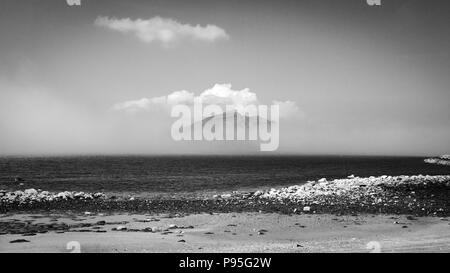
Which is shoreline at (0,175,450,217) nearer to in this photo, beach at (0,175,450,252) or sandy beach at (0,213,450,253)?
beach at (0,175,450,252)

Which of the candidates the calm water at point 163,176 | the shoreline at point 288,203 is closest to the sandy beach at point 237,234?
the shoreline at point 288,203

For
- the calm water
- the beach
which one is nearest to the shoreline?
the beach

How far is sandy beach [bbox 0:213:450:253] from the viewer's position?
12820 millimetres

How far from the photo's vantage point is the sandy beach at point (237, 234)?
12.8 m

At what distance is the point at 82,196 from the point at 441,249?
23.7 metres

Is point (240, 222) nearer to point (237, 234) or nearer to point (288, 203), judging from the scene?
point (237, 234)

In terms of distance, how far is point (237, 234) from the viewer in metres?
15.9

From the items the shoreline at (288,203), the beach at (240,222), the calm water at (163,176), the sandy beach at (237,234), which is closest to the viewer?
the sandy beach at (237,234)

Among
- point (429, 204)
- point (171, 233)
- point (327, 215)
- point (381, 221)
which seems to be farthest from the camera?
point (429, 204)

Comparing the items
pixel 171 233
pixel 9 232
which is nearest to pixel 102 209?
pixel 9 232

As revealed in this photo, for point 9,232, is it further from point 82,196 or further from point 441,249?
point 441,249

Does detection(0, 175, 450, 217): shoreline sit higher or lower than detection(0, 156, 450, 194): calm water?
higher

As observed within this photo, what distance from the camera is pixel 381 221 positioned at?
17922 millimetres

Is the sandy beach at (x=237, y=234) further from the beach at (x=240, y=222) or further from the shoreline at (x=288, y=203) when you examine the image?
the shoreline at (x=288, y=203)
